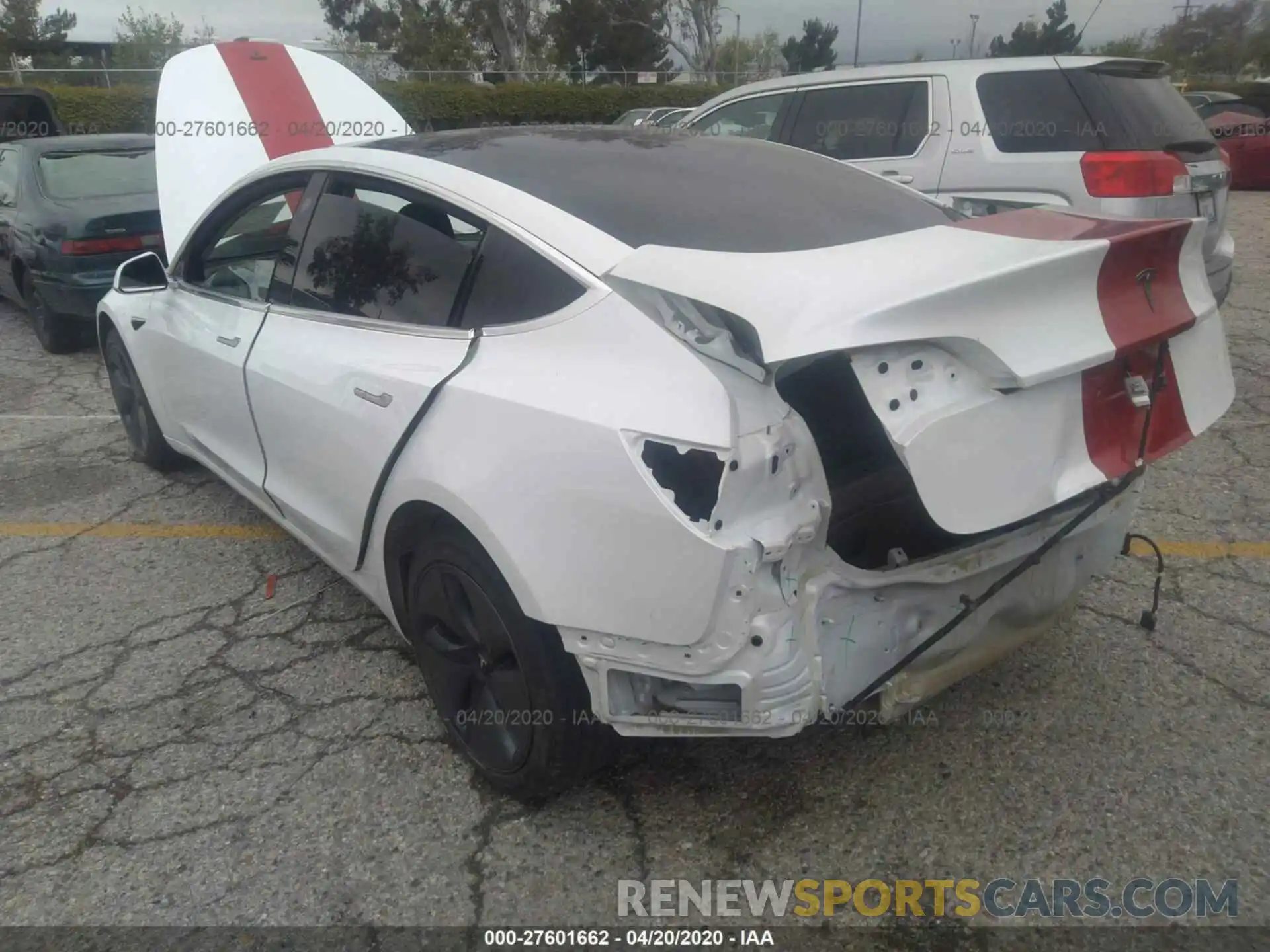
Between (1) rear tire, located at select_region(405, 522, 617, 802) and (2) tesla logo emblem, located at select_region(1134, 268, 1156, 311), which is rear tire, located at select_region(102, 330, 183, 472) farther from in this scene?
(2) tesla logo emblem, located at select_region(1134, 268, 1156, 311)

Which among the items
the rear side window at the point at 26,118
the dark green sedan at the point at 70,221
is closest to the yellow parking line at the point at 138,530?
the dark green sedan at the point at 70,221

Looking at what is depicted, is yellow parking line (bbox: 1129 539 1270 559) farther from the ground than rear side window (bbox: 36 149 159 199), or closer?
closer

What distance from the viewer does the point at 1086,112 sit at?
16.7ft

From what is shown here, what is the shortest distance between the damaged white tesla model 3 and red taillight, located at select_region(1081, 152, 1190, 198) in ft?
8.99

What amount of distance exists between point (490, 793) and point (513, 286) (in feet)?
4.23

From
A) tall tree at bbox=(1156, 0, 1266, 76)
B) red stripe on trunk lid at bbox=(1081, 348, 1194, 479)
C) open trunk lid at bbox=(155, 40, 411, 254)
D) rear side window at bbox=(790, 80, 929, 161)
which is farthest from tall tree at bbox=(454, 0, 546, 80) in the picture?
red stripe on trunk lid at bbox=(1081, 348, 1194, 479)

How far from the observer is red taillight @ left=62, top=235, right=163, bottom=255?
21.2ft

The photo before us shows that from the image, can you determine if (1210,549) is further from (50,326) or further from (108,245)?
(50,326)

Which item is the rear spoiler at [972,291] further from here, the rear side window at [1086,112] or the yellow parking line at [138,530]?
the rear side window at [1086,112]

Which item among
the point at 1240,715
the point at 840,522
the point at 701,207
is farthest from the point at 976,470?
the point at 1240,715

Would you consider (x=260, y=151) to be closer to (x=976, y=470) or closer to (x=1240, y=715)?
(x=976, y=470)

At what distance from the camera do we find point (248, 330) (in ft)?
10.4

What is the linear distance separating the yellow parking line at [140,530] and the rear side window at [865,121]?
12.9 feet

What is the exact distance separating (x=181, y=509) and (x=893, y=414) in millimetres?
3676
